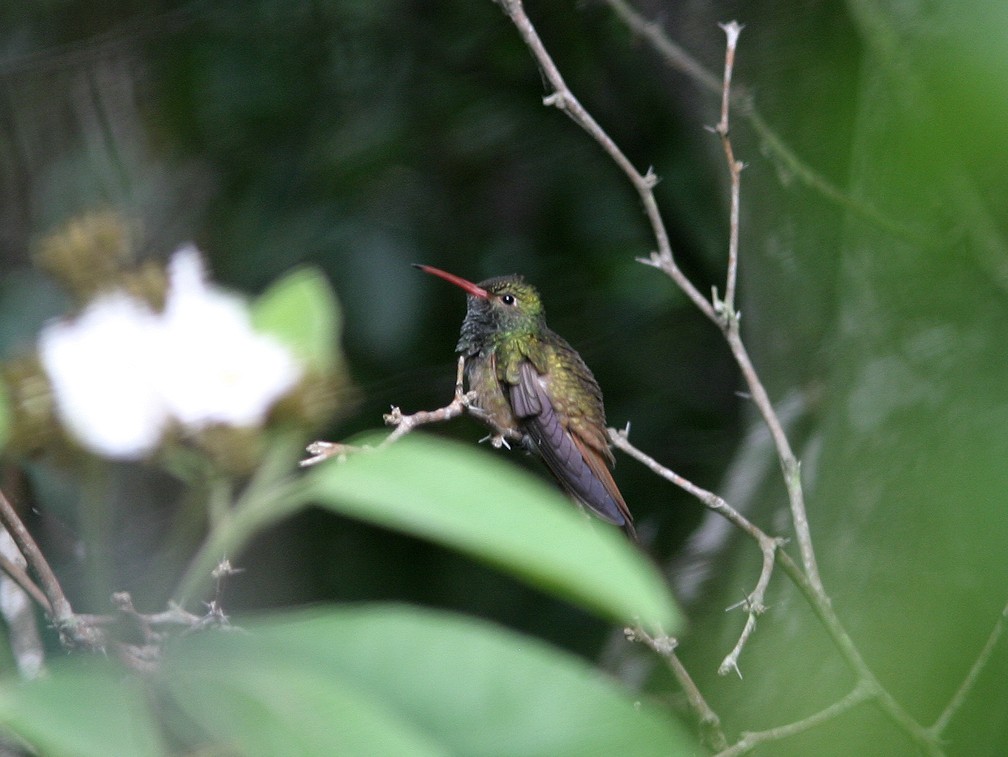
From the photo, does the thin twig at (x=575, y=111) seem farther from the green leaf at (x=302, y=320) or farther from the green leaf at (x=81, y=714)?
the green leaf at (x=81, y=714)

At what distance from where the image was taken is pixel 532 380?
229 cm

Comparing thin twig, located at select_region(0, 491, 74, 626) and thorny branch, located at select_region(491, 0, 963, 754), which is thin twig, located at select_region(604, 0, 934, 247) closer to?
thorny branch, located at select_region(491, 0, 963, 754)

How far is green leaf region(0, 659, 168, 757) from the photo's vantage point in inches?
12.6

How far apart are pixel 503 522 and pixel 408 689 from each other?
0.09 m

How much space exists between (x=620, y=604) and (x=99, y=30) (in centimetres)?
234

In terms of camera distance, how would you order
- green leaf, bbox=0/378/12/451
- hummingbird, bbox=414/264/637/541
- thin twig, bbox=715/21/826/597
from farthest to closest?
hummingbird, bbox=414/264/637/541, thin twig, bbox=715/21/826/597, green leaf, bbox=0/378/12/451

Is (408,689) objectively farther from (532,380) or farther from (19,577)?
(532,380)

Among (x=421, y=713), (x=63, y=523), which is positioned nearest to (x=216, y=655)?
(x=421, y=713)

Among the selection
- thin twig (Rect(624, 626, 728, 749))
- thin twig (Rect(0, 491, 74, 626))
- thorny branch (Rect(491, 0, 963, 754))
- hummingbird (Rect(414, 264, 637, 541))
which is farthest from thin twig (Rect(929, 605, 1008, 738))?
hummingbird (Rect(414, 264, 637, 541))

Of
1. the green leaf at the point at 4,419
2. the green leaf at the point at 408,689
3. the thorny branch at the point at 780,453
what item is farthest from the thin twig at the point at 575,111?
the green leaf at the point at 408,689

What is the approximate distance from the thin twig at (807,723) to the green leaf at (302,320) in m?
0.64

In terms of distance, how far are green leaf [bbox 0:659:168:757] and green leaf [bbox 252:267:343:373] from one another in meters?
0.23

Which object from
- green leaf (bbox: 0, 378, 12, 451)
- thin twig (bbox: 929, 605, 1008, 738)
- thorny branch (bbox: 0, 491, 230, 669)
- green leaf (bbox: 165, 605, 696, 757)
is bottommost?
thin twig (bbox: 929, 605, 1008, 738)

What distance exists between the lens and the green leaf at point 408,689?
1.14 feet
